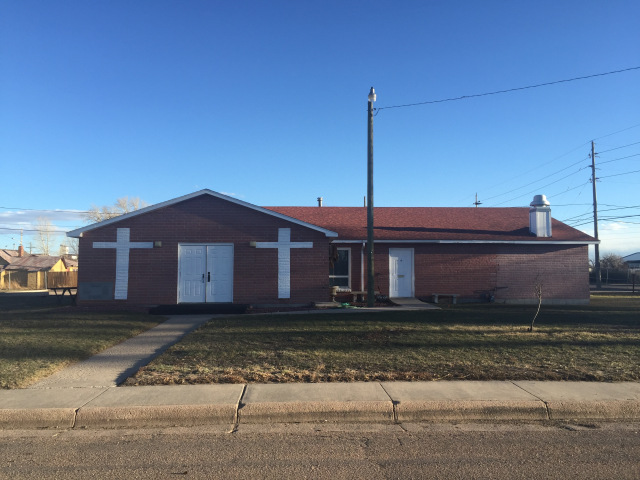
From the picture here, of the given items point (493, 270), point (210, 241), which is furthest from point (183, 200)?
point (493, 270)

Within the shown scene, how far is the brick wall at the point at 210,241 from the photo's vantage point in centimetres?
1622

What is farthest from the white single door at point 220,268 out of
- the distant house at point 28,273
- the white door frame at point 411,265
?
the distant house at point 28,273

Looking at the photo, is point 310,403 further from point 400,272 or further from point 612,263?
point 612,263

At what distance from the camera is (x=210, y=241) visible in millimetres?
16422

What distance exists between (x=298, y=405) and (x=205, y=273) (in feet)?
36.9

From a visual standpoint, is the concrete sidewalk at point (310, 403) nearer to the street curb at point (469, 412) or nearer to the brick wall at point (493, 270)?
the street curb at point (469, 412)

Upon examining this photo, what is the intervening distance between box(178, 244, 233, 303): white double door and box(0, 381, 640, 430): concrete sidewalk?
32.0 ft

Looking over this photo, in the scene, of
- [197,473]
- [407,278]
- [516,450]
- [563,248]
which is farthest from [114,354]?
[563,248]

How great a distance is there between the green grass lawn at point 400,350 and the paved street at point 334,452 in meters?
1.61

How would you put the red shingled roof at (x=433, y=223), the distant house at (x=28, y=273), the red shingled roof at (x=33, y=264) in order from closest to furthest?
the red shingled roof at (x=433, y=223) < the distant house at (x=28, y=273) < the red shingled roof at (x=33, y=264)

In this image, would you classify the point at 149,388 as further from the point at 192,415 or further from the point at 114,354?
the point at 114,354

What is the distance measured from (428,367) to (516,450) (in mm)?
2876

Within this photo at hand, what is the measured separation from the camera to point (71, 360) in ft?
27.6

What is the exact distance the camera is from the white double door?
16406mm
